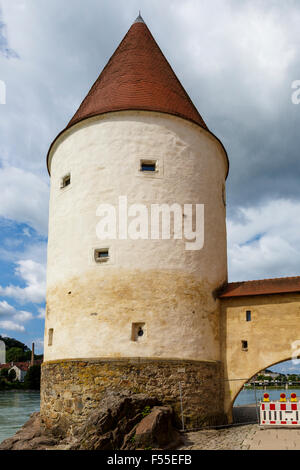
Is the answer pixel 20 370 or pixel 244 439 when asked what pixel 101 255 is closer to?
pixel 244 439

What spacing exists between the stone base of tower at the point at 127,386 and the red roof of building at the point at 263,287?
2.46 metres

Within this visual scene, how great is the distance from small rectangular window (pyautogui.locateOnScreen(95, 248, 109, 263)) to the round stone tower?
4cm

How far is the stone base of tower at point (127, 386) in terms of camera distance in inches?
450

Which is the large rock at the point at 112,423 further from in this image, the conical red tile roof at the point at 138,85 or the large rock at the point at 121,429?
the conical red tile roof at the point at 138,85

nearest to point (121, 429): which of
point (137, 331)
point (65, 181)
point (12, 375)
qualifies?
point (137, 331)

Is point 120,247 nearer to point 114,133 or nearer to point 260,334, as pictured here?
point 114,133

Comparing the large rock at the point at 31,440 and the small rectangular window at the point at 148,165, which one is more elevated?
the small rectangular window at the point at 148,165

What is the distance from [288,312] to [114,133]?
719 centimetres

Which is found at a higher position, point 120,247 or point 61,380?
point 120,247

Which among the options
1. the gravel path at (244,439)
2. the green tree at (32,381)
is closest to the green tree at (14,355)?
the green tree at (32,381)

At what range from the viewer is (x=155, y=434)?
9859 mm

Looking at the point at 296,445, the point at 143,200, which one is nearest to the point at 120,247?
the point at 143,200

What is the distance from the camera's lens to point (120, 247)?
12570mm

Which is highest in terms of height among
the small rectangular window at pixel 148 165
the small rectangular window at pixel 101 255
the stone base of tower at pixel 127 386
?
the small rectangular window at pixel 148 165
